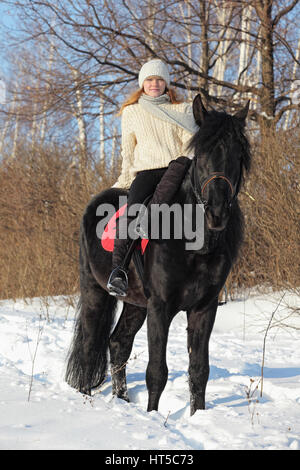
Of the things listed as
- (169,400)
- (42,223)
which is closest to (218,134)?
(169,400)

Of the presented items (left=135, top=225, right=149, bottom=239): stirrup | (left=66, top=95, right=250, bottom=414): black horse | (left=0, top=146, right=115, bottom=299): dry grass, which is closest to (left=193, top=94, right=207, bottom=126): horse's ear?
(left=66, top=95, right=250, bottom=414): black horse

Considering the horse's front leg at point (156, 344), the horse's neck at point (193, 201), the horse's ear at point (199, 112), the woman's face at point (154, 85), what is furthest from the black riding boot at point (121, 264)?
the woman's face at point (154, 85)

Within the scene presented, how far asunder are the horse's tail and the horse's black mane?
187cm

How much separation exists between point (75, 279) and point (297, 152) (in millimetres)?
5573

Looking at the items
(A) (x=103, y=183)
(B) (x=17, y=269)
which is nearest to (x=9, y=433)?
(A) (x=103, y=183)

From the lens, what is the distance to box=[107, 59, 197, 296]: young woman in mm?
3797

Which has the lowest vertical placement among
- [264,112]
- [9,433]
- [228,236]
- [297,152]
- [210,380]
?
[210,380]

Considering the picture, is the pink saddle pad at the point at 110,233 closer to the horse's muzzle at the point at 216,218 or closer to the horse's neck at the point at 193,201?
the horse's neck at the point at 193,201

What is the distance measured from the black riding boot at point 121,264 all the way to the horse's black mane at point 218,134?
2.89ft

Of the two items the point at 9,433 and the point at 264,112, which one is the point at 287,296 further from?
the point at 9,433

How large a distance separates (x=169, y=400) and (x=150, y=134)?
2280 millimetres

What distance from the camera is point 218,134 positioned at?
320cm

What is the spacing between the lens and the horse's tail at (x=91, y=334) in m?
4.70

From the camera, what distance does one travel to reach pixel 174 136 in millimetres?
3990
